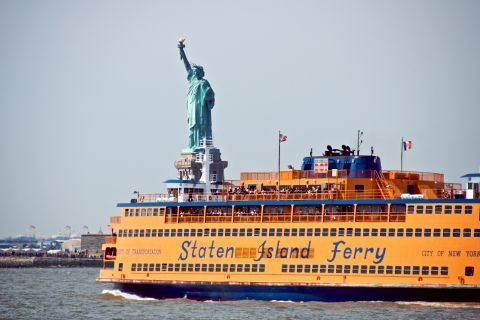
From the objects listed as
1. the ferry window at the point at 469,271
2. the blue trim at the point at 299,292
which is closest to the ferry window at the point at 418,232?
the blue trim at the point at 299,292

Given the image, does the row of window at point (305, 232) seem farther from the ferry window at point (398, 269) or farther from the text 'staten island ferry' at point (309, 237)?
the ferry window at point (398, 269)

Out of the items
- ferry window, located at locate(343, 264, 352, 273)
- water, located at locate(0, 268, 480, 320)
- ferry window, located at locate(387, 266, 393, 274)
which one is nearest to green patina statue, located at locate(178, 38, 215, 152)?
water, located at locate(0, 268, 480, 320)

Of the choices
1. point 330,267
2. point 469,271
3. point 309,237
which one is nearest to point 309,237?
point 309,237

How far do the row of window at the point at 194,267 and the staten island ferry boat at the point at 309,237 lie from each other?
6 cm

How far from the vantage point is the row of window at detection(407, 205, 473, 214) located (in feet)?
217

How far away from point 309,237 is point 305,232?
439mm

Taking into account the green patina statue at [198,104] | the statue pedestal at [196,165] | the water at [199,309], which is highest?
the green patina statue at [198,104]

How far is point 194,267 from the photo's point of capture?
250 ft

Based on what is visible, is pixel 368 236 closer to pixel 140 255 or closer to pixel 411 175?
pixel 411 175

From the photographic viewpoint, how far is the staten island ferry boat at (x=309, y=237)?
66750 millimetres

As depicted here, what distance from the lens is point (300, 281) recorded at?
7125cm

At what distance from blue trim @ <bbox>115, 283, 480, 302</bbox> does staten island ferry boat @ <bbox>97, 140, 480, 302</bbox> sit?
0.06 meters

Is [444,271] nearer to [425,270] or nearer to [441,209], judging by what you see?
[425,270]

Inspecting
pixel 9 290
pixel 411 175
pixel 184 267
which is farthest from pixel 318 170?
pixel 9 290
